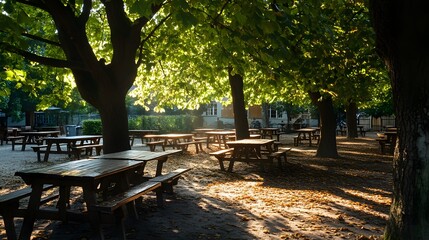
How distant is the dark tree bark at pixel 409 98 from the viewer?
143 inches

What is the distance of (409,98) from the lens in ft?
12.5

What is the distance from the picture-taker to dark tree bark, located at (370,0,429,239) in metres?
3.64

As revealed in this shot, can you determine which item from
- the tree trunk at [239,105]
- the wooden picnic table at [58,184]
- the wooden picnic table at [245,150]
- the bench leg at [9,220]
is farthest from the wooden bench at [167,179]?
the tree trunk at [239,105]

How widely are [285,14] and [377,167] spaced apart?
8.08 meters

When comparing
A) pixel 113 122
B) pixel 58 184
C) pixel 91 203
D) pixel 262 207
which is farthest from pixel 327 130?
pixel 58 184

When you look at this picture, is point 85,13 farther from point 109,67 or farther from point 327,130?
point 327,130

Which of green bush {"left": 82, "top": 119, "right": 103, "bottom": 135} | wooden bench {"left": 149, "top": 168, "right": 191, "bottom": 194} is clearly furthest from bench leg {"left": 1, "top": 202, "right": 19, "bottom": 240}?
green bush {"left": 82, "top": 119, "right": 103, "bottom": 135}

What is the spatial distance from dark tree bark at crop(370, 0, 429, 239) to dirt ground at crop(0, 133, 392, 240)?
1.24 meters

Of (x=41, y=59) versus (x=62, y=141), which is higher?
(x=41, y=59)

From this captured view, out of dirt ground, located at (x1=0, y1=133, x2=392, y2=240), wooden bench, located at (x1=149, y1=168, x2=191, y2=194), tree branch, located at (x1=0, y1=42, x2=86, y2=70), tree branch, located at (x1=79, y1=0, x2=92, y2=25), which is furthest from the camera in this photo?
tree branch, located at (x1=79, y1=0, x2=92, y2=25)

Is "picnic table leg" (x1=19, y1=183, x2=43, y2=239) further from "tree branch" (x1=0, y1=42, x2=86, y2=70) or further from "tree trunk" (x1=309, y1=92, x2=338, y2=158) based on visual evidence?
"tree trunk" (x1=309, y1=92, x2=338, y2=158)

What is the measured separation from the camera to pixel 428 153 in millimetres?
3732

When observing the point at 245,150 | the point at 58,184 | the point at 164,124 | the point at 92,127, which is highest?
the point at 164,124

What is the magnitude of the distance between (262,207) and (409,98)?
342 centimetres
